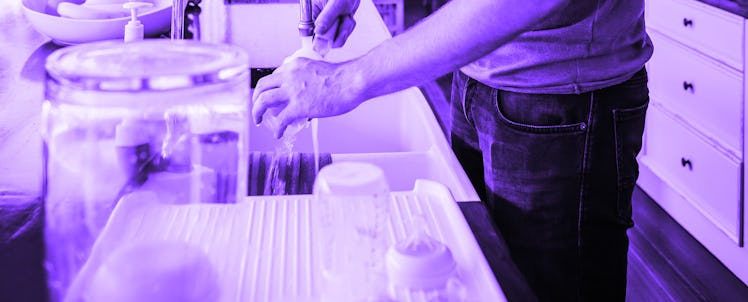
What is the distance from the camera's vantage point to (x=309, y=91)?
94 cm

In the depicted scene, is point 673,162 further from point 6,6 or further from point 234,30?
point 6,6

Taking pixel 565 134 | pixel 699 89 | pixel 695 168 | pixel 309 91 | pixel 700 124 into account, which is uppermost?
pixel 309 91

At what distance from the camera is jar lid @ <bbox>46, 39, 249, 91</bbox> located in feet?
2.29

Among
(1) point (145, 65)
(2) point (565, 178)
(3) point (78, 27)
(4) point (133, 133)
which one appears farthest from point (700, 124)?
(1) point (145, 65)

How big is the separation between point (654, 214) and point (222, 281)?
2246 mm

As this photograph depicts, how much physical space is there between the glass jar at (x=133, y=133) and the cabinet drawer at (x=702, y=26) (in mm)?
1612

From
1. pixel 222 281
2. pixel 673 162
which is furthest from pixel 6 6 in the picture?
pixel 673 162

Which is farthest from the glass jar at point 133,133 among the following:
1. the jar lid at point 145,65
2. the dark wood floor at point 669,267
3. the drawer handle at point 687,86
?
the drawer handle at point 687,86

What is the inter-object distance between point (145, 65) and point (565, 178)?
2.37 ft

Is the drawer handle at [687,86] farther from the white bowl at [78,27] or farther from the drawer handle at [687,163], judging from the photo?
the white bowl at [78,27]

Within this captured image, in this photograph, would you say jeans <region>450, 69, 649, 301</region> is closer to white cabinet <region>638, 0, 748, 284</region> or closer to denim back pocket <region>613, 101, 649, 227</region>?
denim back pocket <region>613, 101, 649, 227</region>

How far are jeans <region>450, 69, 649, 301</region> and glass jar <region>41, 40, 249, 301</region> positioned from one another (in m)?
0.42

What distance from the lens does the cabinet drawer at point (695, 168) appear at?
2.25 metres

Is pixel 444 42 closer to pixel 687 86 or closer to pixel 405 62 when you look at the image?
pixel 405 62
